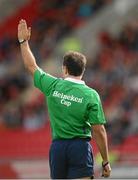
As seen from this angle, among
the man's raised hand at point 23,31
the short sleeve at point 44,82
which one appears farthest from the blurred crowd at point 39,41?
the short sleeve at point 44,82

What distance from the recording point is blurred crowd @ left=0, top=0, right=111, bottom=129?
15.8 metres

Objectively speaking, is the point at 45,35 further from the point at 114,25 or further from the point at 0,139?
the point at 0,139

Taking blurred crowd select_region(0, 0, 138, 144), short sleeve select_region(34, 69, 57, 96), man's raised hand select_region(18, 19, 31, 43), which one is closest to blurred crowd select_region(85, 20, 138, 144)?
blurred crowd select_region(0, 0, 138, 144)

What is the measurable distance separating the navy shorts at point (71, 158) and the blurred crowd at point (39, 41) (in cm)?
919

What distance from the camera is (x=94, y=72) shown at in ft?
50.9

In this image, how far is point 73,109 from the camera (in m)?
6.02

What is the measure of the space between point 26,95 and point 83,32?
71.7 inches

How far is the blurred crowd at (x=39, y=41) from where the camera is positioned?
15.8 meters

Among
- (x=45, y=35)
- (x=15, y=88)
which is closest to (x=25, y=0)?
(x=45, y=35)

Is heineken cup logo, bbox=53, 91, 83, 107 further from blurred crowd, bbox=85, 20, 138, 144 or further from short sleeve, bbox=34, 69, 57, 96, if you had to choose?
blurred crowd, bbox=85, 20, 138, 144

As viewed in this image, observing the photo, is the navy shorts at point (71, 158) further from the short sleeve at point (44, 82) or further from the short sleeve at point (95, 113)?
the short sleeve at point (44, 82)

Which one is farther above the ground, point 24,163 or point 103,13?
point 103,13

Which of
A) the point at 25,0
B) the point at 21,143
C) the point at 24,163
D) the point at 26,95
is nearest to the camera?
the point at 24,163

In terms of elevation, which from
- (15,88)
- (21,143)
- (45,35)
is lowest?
(21,143)
